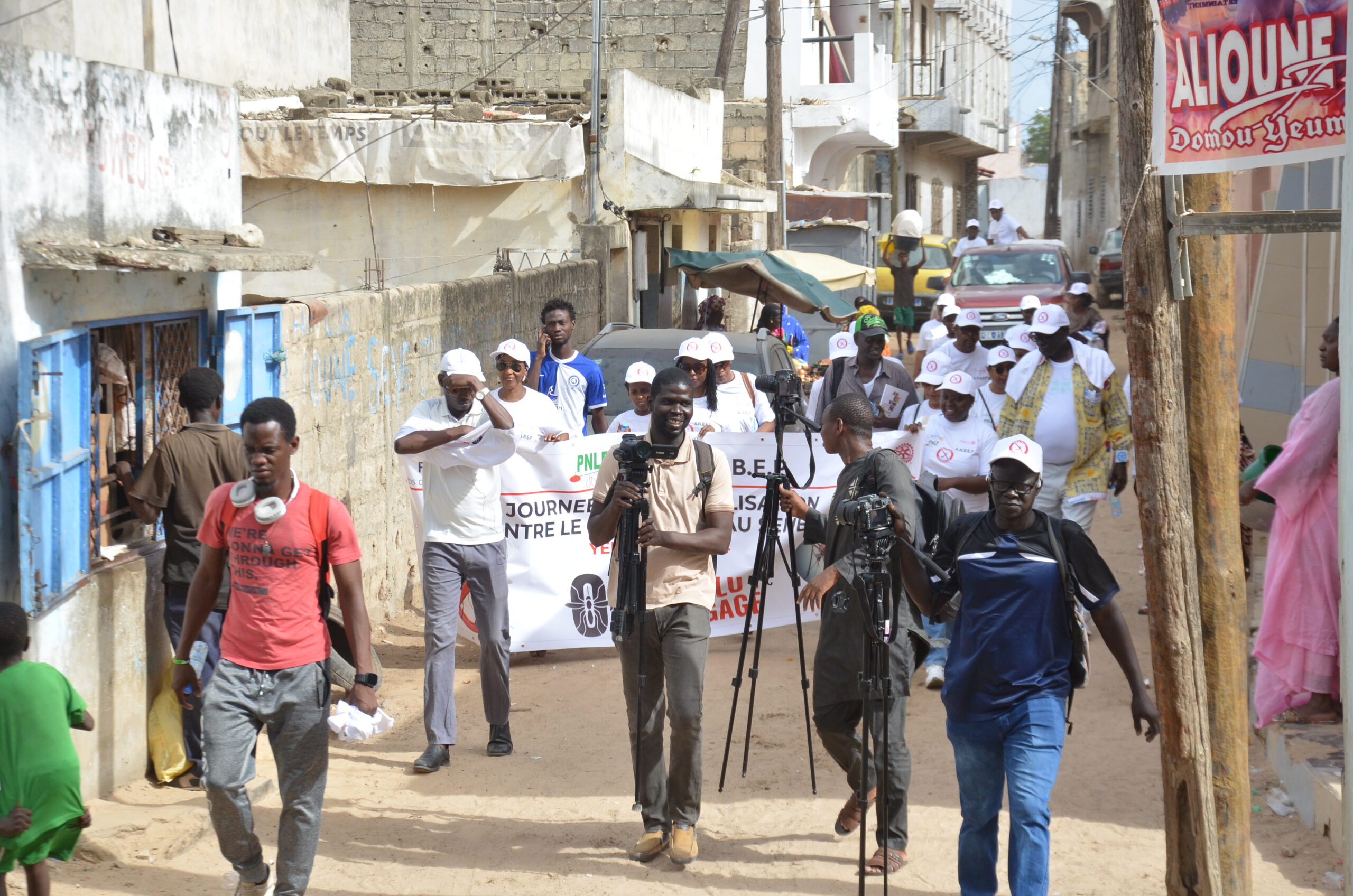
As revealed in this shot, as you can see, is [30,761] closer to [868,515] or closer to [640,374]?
[868,515]

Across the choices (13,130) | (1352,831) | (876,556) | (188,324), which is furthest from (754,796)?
(13,130)

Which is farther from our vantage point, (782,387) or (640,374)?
(640,374)

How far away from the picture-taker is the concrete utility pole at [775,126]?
23203 millimetres

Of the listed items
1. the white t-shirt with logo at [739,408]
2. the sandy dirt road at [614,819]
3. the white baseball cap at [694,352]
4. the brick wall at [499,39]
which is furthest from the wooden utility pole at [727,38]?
the sandy dirt road at [614,819]

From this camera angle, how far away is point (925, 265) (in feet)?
94.2

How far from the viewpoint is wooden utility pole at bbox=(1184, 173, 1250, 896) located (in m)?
4.71

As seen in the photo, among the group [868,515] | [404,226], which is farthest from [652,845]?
[404,226]

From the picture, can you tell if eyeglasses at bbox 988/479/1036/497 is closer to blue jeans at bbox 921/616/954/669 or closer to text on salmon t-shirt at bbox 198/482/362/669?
text on salmon t-shirt at bbox 198/482/362/669

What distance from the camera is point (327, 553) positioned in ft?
16.3

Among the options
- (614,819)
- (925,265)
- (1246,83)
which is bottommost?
(614,819)

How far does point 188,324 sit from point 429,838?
3.15 metres

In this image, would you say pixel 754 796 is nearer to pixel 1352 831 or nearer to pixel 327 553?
pixel 327 553

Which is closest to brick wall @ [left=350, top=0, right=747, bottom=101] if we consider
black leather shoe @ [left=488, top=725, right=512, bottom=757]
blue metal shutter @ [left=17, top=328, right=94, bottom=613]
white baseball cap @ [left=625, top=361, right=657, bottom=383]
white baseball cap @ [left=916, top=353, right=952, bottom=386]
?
white baseball cap @ [left=916, top=353, right=952, bottom=386]

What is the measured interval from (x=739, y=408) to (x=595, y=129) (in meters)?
8.98
